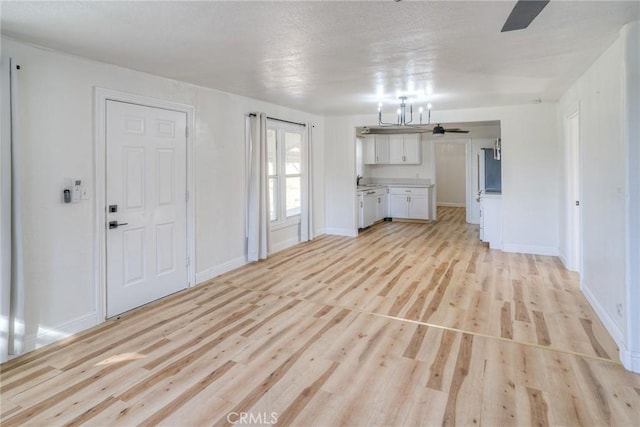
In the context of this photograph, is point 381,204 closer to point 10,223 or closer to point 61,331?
point 61,331

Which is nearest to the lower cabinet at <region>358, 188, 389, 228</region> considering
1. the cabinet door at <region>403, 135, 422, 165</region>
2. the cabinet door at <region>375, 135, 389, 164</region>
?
the cabinet door at <region>375, 135, 389, 164</region>

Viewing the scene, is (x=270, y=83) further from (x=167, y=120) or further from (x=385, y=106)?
(x=385, y=106)

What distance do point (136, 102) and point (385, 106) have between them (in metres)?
3.72

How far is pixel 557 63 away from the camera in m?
3.49

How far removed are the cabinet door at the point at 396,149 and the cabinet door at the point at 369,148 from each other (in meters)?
0.44

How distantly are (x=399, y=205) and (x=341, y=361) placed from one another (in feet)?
23.7

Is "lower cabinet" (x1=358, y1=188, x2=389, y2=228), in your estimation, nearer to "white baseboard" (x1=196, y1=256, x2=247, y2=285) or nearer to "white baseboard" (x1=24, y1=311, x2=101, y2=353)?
"white baseboard" (x1=196, y1=256, x2=247, y2=285)

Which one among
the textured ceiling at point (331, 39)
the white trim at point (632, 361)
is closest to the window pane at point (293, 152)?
the textured ceiling at point (331, 39)

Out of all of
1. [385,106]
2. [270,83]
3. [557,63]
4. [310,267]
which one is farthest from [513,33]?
[310,267]

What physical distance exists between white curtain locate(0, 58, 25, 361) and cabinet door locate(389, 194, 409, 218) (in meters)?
8.03

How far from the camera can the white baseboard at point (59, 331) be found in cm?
288

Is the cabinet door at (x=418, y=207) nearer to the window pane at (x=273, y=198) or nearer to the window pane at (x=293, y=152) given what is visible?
→ the window pane at (x=293, y=152)

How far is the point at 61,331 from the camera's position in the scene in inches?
121

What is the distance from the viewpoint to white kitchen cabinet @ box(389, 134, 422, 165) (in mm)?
9414
